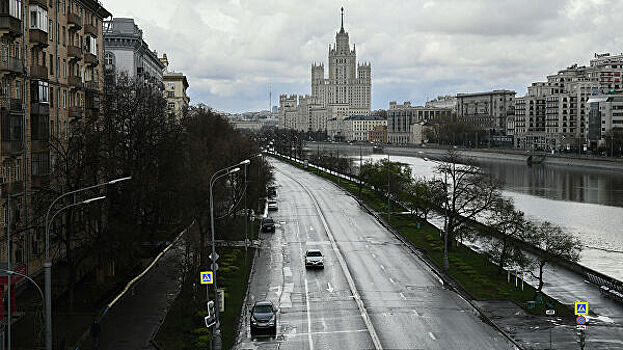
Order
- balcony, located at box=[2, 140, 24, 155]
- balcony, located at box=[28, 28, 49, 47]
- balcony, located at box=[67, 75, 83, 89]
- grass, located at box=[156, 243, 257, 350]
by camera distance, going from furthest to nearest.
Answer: balcony, located at box=[67, 75, 83, 89]
balcony, located at box=[28, 28, 49, 47]
balcony, located at box=[2, 140, 24, 155]
grass, located at box=[156, 243, 257, 350]

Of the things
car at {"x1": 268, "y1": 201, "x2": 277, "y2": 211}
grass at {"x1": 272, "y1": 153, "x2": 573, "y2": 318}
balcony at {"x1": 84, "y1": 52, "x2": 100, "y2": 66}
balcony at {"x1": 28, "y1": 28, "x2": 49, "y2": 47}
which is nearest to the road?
grass at {"x1": 272, "y1": 153, "x2": 573, "y2": 318}

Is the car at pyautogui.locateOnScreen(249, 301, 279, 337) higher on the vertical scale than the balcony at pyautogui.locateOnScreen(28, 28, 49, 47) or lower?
lower

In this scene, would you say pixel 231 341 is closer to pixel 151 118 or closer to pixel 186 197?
pixel 186 197

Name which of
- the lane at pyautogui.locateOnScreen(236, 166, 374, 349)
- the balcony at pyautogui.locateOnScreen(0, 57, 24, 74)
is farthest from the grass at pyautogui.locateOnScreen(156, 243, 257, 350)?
the balcony at pyautogui.locateOnScreen(0, 57, 24, 74)

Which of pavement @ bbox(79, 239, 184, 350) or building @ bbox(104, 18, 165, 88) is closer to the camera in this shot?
pavement @ bbox(79, 239, 184, 350)

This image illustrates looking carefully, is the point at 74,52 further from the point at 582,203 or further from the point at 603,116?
the point at 603,116

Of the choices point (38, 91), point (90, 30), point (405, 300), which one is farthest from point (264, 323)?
point (90, 30)

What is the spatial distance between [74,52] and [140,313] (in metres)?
20.9

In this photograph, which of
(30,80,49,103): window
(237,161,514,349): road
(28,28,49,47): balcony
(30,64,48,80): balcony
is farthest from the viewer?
(30,64,48,80): balcony

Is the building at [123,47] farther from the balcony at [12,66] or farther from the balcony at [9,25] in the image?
the balcony at [9,25]

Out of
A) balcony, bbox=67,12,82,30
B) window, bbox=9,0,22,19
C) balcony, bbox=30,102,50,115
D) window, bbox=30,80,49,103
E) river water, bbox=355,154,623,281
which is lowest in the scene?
river water, bbox=355,154,623,281

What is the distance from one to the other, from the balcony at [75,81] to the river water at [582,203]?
3633 cm

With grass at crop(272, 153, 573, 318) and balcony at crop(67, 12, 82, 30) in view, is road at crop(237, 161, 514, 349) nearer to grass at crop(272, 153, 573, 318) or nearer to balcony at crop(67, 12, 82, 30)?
grass at crop(272, 153, 573, 318)

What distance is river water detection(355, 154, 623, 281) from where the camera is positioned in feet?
184
